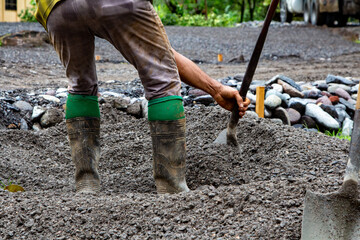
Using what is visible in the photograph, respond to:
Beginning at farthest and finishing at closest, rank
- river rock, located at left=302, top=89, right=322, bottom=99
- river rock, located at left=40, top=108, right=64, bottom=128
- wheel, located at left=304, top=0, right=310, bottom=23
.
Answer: wheel, located at left=304, top=0, right=310, bottom=23
river rock, located at left=302, top=89, right=322, bottom=99
river rock, located at left=40, top=108, right=64, bottom=128

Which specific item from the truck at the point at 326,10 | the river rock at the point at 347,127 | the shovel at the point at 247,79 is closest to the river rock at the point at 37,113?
the shovel at the point at 247,79

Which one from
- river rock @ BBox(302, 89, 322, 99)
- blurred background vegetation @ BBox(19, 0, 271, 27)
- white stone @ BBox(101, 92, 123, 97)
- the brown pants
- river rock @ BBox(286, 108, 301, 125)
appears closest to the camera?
the brown pants

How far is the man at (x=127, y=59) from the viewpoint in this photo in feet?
6.49

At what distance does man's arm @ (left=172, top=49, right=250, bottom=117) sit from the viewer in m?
2.55

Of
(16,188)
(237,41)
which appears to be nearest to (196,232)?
(16,188)

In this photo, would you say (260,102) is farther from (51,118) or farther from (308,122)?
(51,118)

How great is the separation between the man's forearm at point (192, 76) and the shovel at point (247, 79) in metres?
0.24

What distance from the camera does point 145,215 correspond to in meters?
1.89

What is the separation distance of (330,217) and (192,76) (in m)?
1.18

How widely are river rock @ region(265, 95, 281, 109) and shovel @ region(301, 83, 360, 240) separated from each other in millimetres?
2492

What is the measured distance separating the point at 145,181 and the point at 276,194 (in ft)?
3.12

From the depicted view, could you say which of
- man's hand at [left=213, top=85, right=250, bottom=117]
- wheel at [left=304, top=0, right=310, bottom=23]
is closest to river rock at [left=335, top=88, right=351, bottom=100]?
man's hand at [left=213, top=85, right=250, bottom=117]

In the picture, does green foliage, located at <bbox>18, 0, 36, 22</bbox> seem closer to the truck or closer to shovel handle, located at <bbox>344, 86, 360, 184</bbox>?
A: the truck

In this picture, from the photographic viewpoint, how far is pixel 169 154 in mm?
2125
